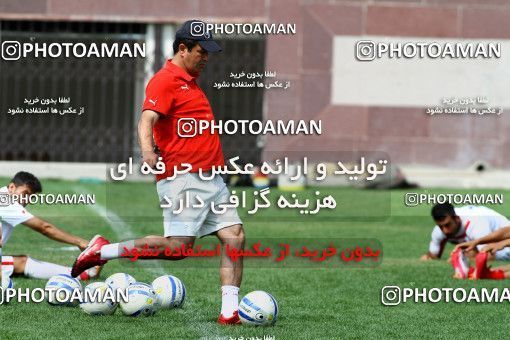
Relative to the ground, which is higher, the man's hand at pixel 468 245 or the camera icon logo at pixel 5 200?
the camera icon logo at pixel 5 200

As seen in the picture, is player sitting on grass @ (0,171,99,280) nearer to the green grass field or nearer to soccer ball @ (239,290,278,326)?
the green grass field

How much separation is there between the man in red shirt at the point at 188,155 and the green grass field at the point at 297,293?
563 millimetres

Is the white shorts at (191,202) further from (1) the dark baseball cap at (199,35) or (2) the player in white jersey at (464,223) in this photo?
(2) the player in white jersey at (464,223)

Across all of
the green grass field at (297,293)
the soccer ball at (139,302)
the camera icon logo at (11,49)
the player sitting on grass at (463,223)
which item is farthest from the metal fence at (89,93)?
the soccer ball at (139,302)

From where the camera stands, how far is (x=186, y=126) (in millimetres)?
9750

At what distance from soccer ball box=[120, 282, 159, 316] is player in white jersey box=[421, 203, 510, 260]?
5.34 meters

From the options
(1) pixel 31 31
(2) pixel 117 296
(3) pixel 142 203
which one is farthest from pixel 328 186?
(2) pixel 117 296

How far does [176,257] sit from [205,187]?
1.93 ft

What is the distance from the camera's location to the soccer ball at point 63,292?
34.0 feet

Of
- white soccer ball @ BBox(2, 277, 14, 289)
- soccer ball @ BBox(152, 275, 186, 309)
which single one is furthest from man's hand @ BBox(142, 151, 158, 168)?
white soccer ball @ BBox(2, 277, 14, 289)

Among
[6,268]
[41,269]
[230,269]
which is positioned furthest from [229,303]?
[41,269]

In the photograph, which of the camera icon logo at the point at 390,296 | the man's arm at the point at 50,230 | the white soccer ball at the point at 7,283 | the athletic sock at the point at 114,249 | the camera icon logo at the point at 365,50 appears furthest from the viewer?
the camera icon logo at the point at 365,50

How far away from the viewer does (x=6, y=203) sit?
11.8m

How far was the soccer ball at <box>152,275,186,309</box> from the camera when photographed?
405 inches
